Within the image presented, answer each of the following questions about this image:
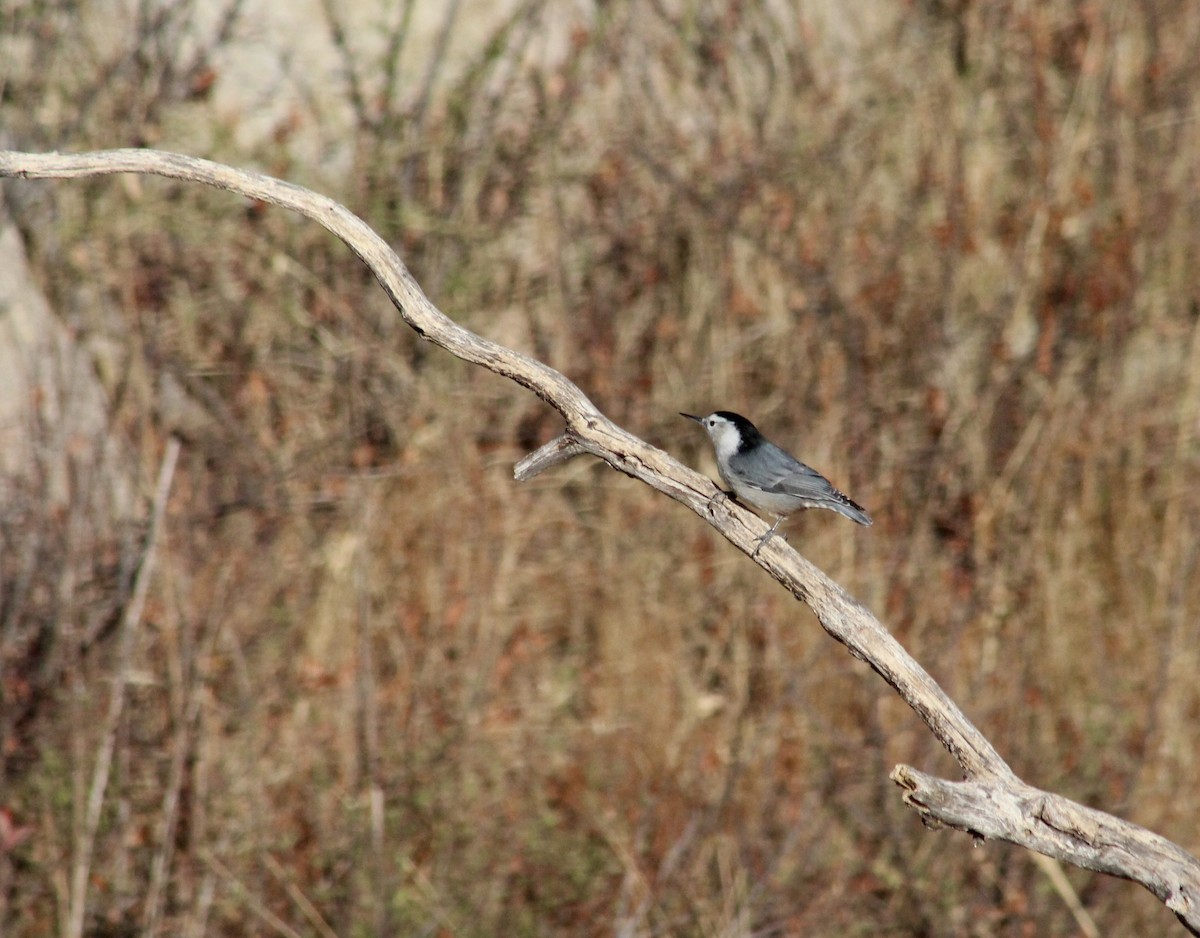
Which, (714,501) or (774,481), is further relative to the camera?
(774,481)

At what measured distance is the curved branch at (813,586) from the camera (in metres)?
2.11

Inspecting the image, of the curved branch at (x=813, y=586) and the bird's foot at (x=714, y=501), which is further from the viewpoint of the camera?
the bird's foot at (x=714, y=501)

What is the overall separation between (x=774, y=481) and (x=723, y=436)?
0.44m

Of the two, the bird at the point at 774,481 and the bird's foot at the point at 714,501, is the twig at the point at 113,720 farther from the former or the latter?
the bird's foot at the point at 714,501

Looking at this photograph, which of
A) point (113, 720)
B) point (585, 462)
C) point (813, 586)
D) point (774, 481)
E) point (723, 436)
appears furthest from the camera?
point (585, 462)

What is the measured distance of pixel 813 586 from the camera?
96.8 inches

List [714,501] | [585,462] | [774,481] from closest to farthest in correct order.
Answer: [714,501]
[774,481]
[585,462]

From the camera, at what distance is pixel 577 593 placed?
19.4 feet

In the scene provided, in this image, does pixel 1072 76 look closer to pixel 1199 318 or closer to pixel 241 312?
pixel 1199 318

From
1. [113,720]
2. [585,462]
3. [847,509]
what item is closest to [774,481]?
[847,509]

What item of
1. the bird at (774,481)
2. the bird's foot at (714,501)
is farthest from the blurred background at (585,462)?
the bird's foot at (714,501)

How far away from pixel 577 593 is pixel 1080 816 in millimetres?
3847

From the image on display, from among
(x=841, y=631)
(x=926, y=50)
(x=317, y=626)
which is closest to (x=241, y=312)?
(x=317, y=626)

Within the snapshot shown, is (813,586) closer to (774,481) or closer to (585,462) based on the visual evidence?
(774,481)
